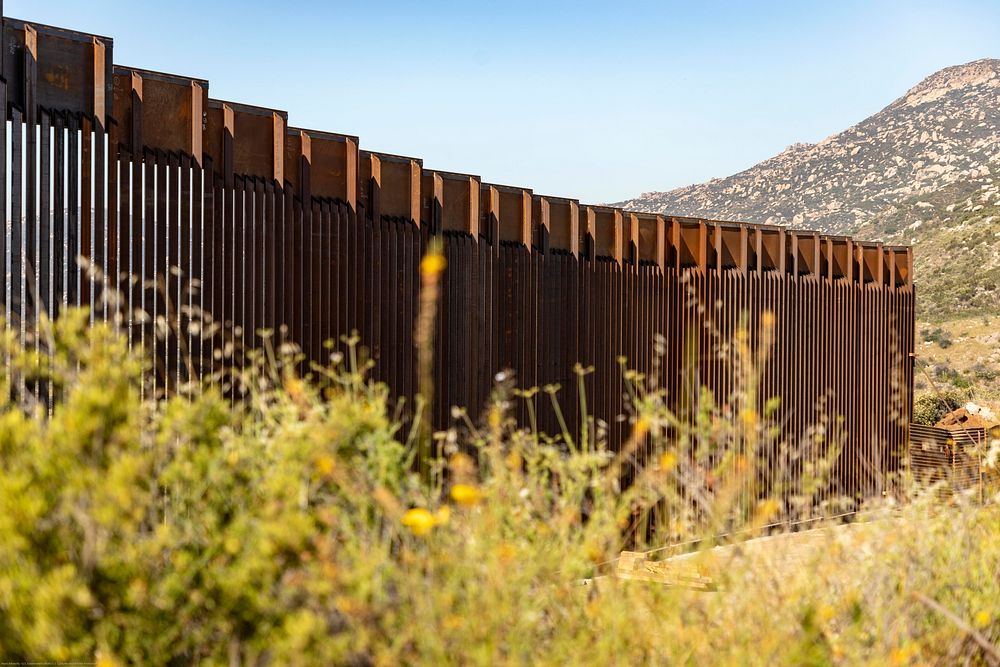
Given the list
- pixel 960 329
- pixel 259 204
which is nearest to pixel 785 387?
pixel 259 204

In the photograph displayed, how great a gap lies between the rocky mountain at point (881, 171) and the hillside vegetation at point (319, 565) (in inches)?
2606

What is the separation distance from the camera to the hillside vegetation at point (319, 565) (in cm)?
266

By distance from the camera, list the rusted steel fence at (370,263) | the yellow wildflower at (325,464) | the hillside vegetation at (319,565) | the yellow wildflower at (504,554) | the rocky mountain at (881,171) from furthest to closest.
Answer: the rocky mountain at (881,171), the rusted steel fence at (370,263), the yellow wildflower at (504,554), the yellow wildflower at (325,464), the hillside vegetation at (319,565)

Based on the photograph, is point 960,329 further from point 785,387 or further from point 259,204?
point 259,204

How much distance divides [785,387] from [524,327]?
18.7 ft

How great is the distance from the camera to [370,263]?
30.9ft

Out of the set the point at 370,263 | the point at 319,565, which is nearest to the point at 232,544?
the point at 319,565

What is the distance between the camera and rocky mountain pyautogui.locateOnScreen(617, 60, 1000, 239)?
74.8 meters

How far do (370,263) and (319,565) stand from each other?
6765mm

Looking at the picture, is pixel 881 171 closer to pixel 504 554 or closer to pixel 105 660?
pixel 504 554

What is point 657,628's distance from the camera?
139 inches

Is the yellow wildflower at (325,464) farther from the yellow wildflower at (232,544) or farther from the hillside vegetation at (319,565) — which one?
the yellow wildflower at (232,544)

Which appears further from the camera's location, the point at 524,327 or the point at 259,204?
the point at 524,327

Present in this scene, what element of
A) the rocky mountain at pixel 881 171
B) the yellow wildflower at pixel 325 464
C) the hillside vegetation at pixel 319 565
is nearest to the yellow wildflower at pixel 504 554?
the hillside vegetation at pixel 319 565
